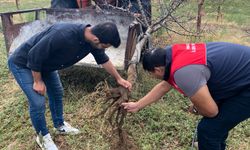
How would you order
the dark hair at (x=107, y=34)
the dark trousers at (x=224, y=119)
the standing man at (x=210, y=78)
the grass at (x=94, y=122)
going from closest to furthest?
1. the standing man at (x=210, y=78)
2. the dark trousers at (x=224, y=119)
3. the dark hair at (x=107, y=34)
4. the grass at (x=94, y=122)

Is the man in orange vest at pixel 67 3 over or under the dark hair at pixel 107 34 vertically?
under

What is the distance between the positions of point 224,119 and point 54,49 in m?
1.52

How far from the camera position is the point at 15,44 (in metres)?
5.33

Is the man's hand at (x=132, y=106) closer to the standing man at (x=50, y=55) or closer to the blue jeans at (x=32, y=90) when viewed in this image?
the standing man at (x=50, y=55)

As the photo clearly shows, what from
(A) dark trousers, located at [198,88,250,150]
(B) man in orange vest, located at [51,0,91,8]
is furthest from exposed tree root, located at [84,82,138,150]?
(B) man in orange vest, located at [51,0,91,8]

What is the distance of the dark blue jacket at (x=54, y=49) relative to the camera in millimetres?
3012

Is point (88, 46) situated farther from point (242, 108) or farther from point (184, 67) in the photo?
point (242, 108)

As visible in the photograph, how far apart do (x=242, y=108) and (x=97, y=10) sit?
3484 mm

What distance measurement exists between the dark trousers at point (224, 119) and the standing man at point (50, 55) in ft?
2.84

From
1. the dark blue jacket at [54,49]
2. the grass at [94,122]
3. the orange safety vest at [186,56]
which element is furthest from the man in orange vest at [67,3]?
the orange safety vest at [186,56]

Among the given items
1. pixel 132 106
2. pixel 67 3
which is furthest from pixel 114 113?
pixel 67 3

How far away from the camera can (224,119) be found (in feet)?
8.73

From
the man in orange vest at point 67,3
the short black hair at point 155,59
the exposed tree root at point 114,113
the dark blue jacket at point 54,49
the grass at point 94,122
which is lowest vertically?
the grass at point 94,122

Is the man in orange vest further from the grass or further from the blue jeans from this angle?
the blue jeans
